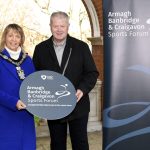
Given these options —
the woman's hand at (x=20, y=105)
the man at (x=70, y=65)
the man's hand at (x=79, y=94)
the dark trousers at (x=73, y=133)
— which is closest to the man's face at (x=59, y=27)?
the man at (x=70, y=65)

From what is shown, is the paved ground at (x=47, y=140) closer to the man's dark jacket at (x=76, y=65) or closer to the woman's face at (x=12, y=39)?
the man's dark jacket at (x=76, y=65)

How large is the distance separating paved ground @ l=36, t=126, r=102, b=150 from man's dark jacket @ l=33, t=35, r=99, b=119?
2180 millimetres

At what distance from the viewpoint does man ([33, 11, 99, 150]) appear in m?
3.00

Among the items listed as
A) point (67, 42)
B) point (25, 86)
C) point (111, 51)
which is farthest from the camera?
point (111, 51)

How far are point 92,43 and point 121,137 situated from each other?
304 centimetres

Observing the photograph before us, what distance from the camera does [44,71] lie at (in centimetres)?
296

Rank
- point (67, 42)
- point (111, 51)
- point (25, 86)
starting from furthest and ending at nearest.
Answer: point (111, 51) < point (67, 42) < point (25, 86)

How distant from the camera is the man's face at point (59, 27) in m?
2.96

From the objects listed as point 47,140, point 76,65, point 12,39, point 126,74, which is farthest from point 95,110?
point 12,39

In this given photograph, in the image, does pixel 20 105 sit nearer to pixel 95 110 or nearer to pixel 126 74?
pixel 126 74

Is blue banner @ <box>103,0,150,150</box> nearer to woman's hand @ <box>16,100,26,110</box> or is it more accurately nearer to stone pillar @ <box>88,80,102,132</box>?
woman's hand @ <box>16,100,26,110</box>

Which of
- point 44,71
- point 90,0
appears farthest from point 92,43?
point 44,71

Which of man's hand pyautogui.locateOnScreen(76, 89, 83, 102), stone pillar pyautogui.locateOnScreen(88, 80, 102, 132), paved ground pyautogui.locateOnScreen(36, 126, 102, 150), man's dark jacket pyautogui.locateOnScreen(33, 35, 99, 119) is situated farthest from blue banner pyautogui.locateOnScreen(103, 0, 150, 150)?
stone pillar pyautogui.locateOnScreen(88, 80, 102, 132)

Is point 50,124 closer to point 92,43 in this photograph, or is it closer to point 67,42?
point 67,42
